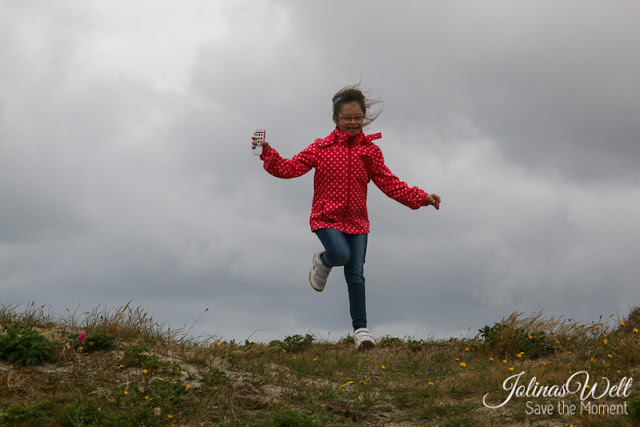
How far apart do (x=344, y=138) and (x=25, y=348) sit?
4.74 m

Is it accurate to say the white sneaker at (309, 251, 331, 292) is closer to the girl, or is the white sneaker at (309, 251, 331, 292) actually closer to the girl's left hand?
the girl

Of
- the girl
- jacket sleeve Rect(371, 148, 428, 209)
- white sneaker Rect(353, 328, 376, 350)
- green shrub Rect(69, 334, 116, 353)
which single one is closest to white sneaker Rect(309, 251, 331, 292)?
the girl

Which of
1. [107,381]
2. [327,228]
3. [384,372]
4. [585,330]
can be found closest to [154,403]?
[107,381]

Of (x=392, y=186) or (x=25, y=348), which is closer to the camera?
(x=25, y=348)

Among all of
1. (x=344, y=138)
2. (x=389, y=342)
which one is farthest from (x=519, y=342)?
(x=344, y=138)

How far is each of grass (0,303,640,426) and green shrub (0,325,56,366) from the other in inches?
0.5

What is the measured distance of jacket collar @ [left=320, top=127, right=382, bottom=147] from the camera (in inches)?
333

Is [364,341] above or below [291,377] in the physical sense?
above

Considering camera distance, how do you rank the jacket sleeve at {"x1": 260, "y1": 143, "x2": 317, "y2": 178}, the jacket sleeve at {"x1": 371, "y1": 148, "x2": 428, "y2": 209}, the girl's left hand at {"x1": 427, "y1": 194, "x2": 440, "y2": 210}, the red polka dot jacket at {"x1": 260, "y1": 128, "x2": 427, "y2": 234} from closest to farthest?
the jacket sleeve at {"x1": 260, "y1": 143, "x2": 317, "y2": 178}
the red polka dot jacket at {"x1": 260, "y1": 128, "x2": 427, "y2": 234}
the girl's left hand at {"x1": 427, "y1": 194, "x2": 440, "y2": 210}
the jacket sleeve at {"x1": 371, "y1": 148, "x2": 428, "y2": 209}

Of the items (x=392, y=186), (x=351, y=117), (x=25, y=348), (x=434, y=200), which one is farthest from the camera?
(x=392, y=186)

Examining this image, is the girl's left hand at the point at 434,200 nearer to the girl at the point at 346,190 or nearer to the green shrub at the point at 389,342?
the girl at the point at 346,190

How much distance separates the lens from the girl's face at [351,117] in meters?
8.45

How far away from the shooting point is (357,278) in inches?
325

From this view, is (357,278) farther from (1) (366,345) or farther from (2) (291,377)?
(2) (291,377)
